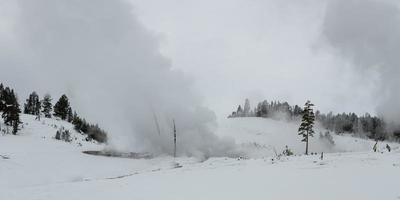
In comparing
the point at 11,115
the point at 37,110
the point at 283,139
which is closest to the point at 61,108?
the point at 37,110

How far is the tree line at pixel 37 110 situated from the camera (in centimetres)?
8107

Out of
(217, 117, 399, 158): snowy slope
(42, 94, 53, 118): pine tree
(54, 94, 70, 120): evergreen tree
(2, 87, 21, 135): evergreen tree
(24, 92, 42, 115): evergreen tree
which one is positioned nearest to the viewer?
(2, 87, 21, 135): evergreen tree

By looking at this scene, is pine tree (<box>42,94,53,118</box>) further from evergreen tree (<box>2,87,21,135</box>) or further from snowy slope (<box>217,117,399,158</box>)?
snowy slope (<box>217,117,399,158</box>)

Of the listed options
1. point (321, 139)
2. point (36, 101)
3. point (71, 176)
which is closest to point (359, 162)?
point (71, 176)

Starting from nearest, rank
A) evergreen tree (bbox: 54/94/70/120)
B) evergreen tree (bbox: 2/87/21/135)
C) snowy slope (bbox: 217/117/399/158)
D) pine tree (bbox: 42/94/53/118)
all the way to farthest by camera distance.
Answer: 1. evergreen tree (bbox: 2/87/21/135)
2. snowy slope (bbox: 217/117/399/158)
3. evergreen tree (bbox: 54/94/70/120)
4. pine tree (bbox: 42/94/53/118)

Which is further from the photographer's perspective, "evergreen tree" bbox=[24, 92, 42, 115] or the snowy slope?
"evergreen tree" bbox=[24, 92, 42, 115]

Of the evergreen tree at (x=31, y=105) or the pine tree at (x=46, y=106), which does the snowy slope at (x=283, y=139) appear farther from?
the evergreen tree at (x=31, y=105)

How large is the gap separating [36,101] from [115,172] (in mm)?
111682

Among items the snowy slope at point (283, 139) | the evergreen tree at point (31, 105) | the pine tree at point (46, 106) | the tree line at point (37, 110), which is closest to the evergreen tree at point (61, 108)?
the tree line at point (37, 110)

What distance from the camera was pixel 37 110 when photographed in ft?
486

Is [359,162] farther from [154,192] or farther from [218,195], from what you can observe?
[154,192]

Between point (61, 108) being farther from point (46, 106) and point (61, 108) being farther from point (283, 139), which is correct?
point (283, 139)

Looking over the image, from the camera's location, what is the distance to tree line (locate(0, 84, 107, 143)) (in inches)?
3192

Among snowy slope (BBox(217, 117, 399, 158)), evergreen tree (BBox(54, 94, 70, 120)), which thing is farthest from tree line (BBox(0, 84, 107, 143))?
snowy slope (BBox(217, 117, 399, 158))
